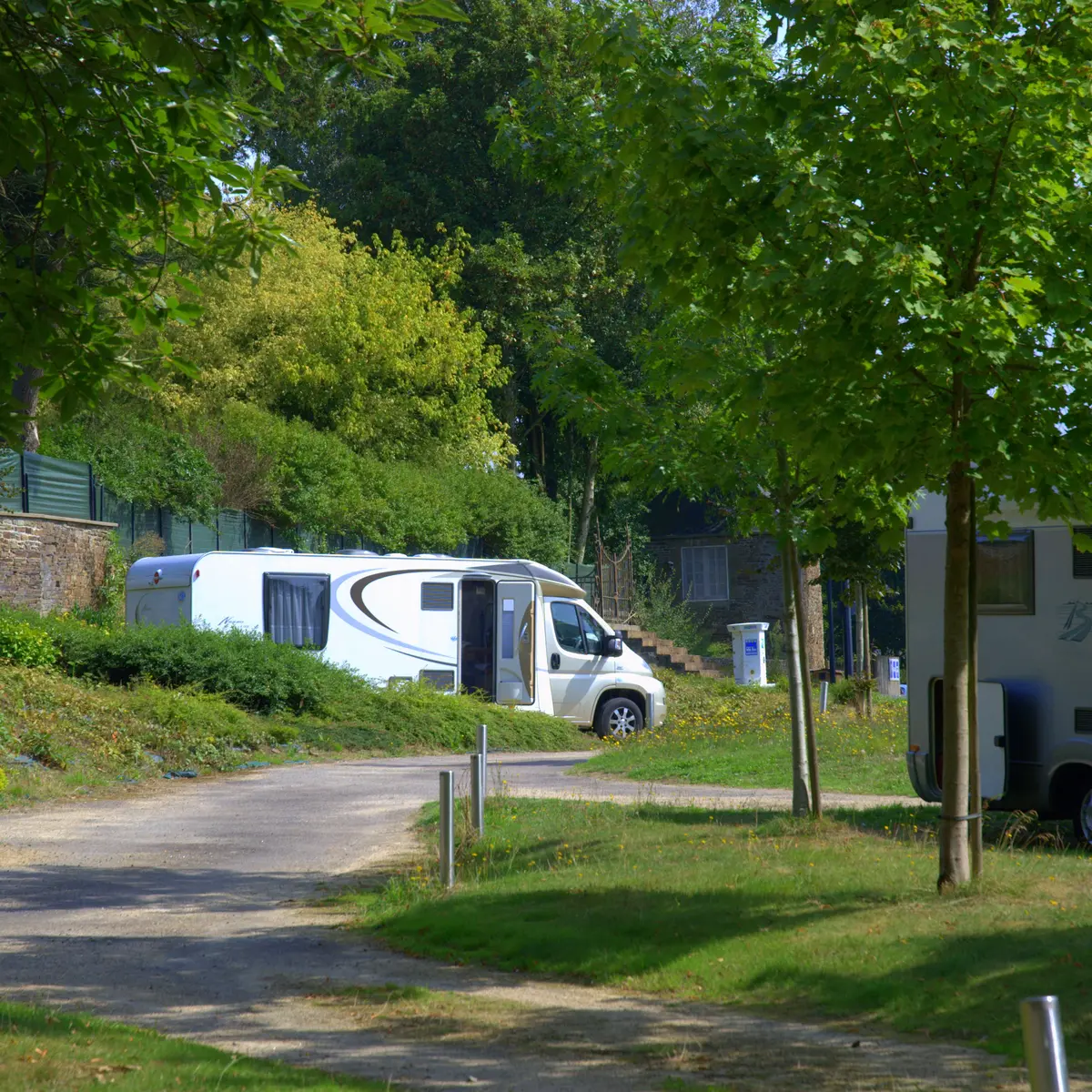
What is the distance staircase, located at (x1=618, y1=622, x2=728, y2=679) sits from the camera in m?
34.8

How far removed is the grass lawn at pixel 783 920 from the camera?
268 inches

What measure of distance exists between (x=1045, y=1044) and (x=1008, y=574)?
32.1 feet

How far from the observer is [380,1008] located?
278 inches

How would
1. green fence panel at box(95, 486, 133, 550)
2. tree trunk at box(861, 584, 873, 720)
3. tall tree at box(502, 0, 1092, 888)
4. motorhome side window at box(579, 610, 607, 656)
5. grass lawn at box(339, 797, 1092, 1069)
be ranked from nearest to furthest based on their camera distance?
grass lawn at box(339, 797, 1092, 1069) → tall tree at box(502, 0, 1092, 888) → tree trunk at box(861, 584, 873, 720) → motorhome side window at box(579, 610, 607, 656) → green fence panel at box(95, 486, 133, 550)

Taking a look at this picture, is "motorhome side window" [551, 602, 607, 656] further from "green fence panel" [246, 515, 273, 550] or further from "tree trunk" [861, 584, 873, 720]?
"green fence panel" [246, 515, 273, 550]

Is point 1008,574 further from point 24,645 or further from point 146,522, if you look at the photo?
point 146,522

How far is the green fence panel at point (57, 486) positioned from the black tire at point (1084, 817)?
1795 centimetres

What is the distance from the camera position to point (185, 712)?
18.6 meters

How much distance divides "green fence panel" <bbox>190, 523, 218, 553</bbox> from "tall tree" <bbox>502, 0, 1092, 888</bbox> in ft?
68.7

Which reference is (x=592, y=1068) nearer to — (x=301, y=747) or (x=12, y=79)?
(x=12, y=79)

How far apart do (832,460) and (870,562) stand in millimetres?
14778

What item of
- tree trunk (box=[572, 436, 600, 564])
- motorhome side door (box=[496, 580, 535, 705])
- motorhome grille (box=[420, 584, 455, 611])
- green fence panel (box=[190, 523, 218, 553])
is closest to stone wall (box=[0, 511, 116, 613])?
green fence panel (box=[190, 523, 218, 553])

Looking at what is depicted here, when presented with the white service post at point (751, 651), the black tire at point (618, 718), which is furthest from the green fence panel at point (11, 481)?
the white service post at point (751, 651)

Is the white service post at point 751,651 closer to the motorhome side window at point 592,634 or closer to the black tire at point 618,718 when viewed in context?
the black tire at point 618,718
